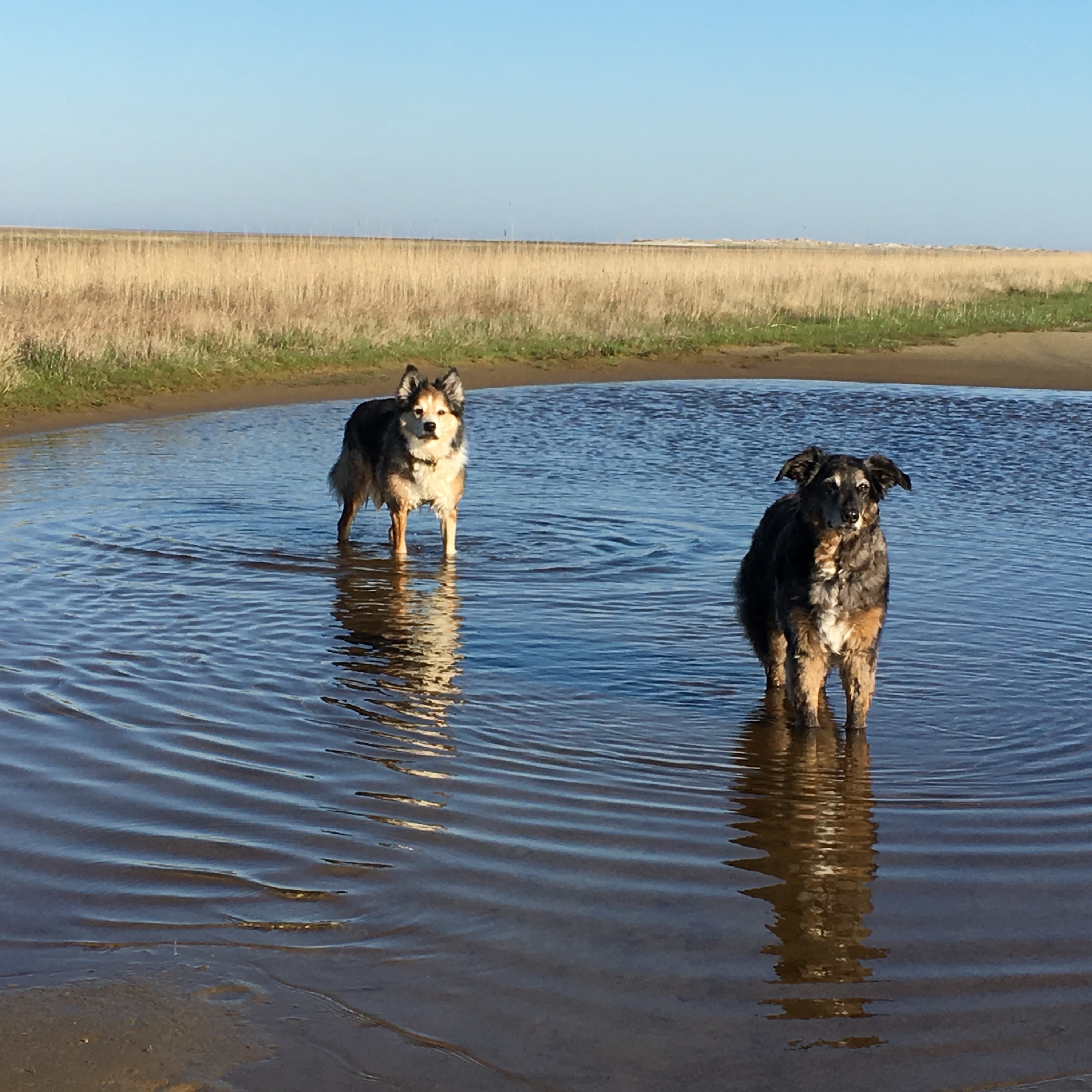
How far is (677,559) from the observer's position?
9.98 meters

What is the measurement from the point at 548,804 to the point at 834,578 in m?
1.62

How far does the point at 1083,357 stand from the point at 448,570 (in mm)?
18787

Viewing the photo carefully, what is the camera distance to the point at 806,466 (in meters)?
6.19

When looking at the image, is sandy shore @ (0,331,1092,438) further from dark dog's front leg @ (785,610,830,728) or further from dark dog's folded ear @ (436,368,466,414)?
dark dog's front leg @ (785,610,830,728)

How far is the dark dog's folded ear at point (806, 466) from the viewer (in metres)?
6.14

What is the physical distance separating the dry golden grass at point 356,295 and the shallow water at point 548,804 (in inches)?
425

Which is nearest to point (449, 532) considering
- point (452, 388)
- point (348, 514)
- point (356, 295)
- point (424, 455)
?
point (424, 455)

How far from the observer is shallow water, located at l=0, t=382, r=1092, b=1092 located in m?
3.68

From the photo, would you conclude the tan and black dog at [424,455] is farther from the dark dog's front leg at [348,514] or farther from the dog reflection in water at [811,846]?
the dog reflection in water at [811,846]

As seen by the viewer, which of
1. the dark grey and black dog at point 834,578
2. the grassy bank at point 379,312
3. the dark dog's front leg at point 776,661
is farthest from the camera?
the grassy bank at point 379,312

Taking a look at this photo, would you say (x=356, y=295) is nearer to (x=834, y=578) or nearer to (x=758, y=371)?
(x=758, y=371)

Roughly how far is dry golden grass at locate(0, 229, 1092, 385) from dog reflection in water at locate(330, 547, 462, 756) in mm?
10217

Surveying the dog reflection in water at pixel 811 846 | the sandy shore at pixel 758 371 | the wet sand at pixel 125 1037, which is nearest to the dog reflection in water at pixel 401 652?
the dog reflection in water at pixel 811 846

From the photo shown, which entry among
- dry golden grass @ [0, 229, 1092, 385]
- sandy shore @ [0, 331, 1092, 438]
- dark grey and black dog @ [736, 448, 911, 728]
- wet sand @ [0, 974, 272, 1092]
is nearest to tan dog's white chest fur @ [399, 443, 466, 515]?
dark grey and black dog @ [736, 448, 911, 728]
